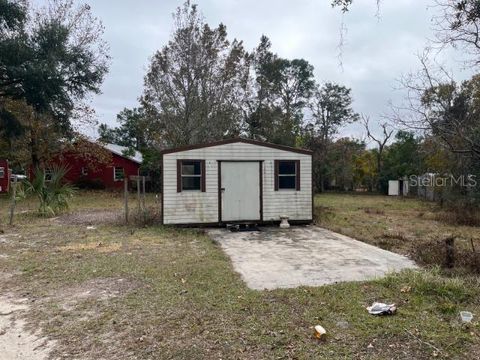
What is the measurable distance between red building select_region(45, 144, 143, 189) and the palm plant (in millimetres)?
13186

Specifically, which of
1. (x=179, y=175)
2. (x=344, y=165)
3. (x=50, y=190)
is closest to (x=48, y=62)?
(x=50, y=190)

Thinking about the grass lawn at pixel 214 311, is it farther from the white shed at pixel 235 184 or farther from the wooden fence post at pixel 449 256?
the white shed at pixel 235 184

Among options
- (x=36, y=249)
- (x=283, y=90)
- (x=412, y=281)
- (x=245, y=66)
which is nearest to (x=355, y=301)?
(x=412, y=281)

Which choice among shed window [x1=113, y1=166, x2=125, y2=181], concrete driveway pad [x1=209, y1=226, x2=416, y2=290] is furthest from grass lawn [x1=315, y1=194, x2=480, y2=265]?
shed window [x1=113, y1=166, x2=125, y2=181]

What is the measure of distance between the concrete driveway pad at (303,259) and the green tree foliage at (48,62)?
13.0m

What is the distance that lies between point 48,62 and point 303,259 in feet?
51.9

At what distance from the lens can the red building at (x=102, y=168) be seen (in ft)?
90.4

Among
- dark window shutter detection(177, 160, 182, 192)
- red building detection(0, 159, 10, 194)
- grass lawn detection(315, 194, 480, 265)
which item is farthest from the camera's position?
red building detection(0, 159, 10, 194)

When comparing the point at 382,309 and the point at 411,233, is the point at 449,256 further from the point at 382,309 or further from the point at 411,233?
the point at 411,233

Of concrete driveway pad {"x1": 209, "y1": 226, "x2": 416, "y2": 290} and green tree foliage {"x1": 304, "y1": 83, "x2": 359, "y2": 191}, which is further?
green tree foliage {"x1": 304, "y1": 83, "x2": 359, "y2": 191}

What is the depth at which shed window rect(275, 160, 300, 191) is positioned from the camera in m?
11.8

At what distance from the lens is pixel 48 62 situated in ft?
57.1

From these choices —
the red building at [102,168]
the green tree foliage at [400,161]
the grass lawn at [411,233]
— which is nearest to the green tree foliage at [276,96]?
the green tree foliage at [400,161]

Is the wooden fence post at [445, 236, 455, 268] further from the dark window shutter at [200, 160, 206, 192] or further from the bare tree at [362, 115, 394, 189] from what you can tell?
the bare tree at [362, 115, 394, 189]
